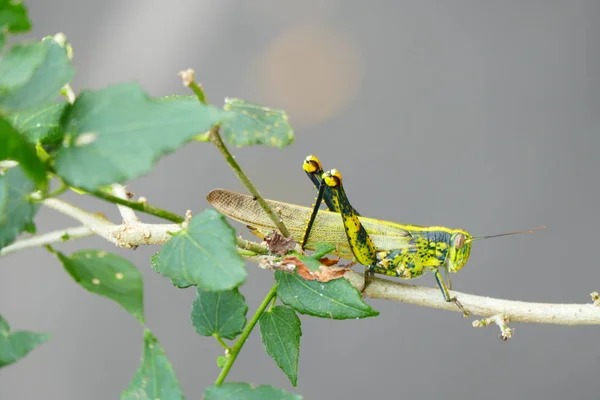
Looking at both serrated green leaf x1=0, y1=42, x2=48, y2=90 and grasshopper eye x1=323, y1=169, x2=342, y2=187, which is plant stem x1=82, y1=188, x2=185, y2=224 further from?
grasshopper eye x1=323, y1=169, x2=342, y2=187

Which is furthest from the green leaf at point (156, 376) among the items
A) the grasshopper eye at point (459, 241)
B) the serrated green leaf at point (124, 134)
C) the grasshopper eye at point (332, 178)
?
the grasshopper eye at point (459, 241)

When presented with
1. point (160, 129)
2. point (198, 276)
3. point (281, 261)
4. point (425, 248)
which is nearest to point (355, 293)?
point (281, 261)

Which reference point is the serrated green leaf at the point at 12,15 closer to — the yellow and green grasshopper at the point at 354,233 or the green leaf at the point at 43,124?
the green leaf at the point at 43,124

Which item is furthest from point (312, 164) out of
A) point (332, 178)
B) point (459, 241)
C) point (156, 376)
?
point (156, 376)

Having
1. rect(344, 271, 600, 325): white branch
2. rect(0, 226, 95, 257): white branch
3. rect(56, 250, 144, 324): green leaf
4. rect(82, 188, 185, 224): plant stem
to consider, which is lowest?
rect(344, 271, 600, 325): white branch

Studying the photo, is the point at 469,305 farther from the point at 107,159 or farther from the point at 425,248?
the point at 107,159

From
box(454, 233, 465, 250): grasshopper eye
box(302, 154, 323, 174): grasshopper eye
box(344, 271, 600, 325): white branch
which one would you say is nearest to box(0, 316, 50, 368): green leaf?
box(344, 271, 600, 325): white branch

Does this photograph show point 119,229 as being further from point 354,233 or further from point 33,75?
point 354,233
